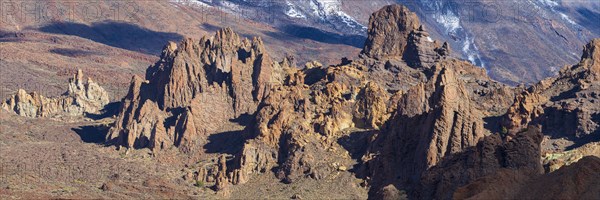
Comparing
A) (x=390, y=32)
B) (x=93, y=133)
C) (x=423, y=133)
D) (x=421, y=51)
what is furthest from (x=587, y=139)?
(x=93, y=133)

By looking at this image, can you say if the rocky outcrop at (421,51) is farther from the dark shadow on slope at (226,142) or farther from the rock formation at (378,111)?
the dark shadow on slope at (226,142)

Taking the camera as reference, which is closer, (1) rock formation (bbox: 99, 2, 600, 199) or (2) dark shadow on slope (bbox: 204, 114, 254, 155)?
(1) rock formation (bbox: 99, 2, 600, 199)

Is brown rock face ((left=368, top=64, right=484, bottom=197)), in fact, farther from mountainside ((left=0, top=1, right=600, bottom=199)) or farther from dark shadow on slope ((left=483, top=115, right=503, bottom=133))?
dark shadow on slope ((left=483, top=115, right=503, bottom=133))

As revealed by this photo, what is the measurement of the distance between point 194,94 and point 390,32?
28.6 metres

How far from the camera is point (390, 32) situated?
184625 millimetres

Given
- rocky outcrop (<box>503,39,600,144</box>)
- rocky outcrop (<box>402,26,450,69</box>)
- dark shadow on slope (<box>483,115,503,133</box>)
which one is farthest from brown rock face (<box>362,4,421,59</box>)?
dark shadow on slope (<box>483,115,503,133</box>)

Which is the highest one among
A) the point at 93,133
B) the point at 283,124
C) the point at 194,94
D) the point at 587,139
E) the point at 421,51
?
the point at 421,51

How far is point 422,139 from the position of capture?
117562mm

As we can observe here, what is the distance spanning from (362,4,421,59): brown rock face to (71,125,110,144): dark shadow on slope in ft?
122

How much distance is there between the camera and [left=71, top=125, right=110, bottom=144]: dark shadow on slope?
173000mm

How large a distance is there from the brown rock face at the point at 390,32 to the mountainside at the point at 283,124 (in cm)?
19

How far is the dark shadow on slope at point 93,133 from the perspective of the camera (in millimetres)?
173000

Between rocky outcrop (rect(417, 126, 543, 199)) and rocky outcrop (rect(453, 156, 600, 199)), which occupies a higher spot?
rocky outcrop (rect(453, 156, 600, 199))

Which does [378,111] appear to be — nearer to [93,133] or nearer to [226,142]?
[226,142]
